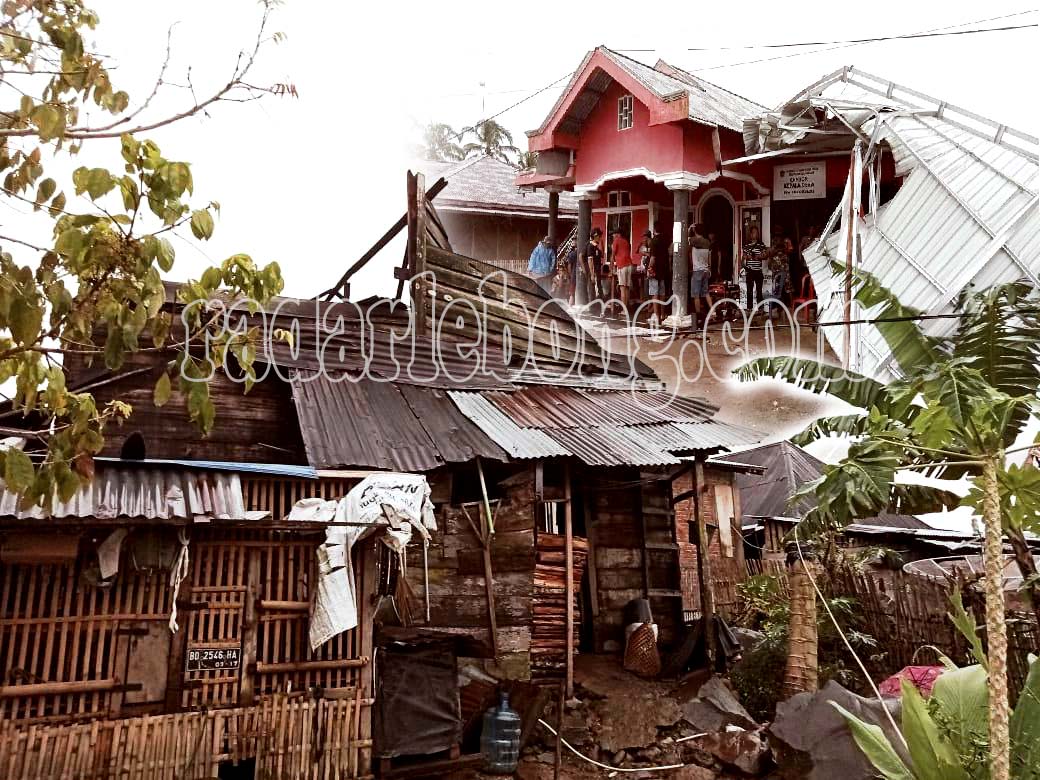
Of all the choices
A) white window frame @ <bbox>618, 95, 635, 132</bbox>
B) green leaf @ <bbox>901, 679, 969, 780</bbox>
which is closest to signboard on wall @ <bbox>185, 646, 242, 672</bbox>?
green leaf @ <bbox>901, 679, 969, 780</bbox>

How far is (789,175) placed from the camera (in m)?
13.8

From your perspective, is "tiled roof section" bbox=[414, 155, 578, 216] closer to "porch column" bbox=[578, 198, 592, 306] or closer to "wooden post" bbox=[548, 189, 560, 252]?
"wooden post" bbox=[548, 189, 560, 252]

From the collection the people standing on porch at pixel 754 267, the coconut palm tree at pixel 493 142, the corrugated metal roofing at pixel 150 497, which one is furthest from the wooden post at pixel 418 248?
the coconut palm tree at pixel 493 142

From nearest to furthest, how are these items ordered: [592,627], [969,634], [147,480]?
[969,634]
[147,480]
[592,627]

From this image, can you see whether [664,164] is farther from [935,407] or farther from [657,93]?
[935,407]

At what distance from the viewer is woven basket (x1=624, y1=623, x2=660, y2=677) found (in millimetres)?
10250

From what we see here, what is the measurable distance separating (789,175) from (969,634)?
422 inches

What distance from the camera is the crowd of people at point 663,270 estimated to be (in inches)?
531

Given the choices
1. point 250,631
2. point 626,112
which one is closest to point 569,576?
point 250,631

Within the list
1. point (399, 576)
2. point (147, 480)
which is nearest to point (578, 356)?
point (399, 576)

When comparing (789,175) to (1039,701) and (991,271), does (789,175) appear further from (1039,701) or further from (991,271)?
(1039,701)

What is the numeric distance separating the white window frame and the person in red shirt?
89.0 inches

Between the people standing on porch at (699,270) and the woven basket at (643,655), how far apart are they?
5338 millimetres

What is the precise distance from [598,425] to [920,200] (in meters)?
5.18
